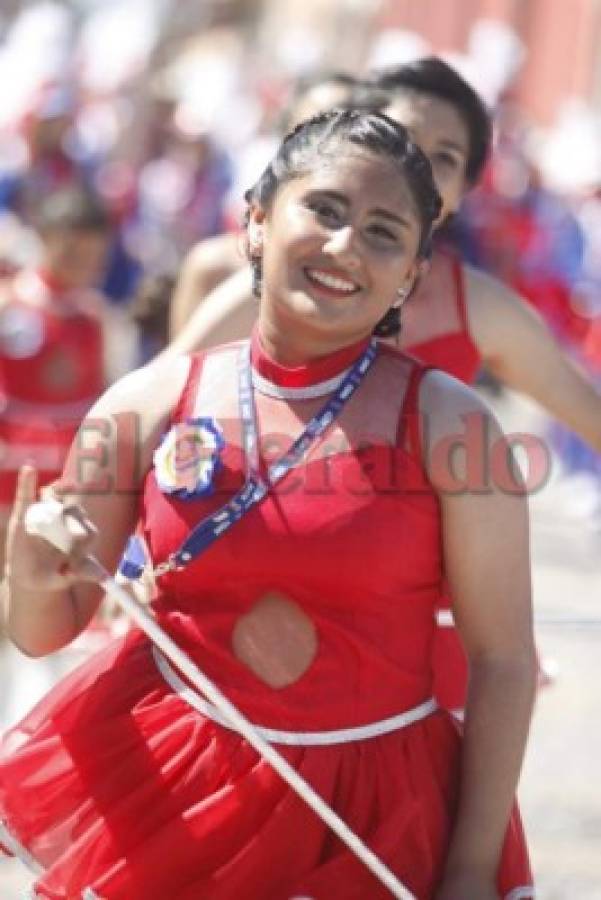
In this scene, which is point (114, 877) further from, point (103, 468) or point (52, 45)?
point (52, 45)

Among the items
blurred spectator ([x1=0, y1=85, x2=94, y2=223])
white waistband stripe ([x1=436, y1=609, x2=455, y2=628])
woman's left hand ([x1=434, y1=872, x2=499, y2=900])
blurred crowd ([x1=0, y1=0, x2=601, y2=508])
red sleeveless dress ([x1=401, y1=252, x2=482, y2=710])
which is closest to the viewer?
woman's left hand ([x1=434, y1=872, x2=499, y2=900])

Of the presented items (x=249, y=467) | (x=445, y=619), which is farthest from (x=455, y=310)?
(x=249, y=467)

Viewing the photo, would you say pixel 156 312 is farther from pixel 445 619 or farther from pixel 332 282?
pixel 332 282

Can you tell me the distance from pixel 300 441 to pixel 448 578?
0.26 m

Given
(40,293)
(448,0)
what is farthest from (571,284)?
(448,0)

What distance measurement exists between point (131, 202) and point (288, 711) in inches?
439

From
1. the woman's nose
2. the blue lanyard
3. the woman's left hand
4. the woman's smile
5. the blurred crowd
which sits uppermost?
the woman's nose

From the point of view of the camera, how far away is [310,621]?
305 cm

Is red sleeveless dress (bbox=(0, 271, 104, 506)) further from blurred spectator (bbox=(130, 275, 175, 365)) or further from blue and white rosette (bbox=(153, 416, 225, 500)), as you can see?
blue and white rosette (bbox=(153, 416, 225, 500))

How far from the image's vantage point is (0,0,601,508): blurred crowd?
316 inches

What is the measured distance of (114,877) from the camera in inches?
119

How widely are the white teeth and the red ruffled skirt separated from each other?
0.57 metres

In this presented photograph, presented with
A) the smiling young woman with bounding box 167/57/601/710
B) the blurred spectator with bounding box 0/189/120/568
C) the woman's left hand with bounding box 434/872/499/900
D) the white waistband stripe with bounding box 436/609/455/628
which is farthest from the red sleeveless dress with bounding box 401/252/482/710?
the blurred spectator with bounding box 0/189/120/568

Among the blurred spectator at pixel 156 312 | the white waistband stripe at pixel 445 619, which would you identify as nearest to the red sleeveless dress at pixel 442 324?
the white waistband stripe at pixel 445 619
